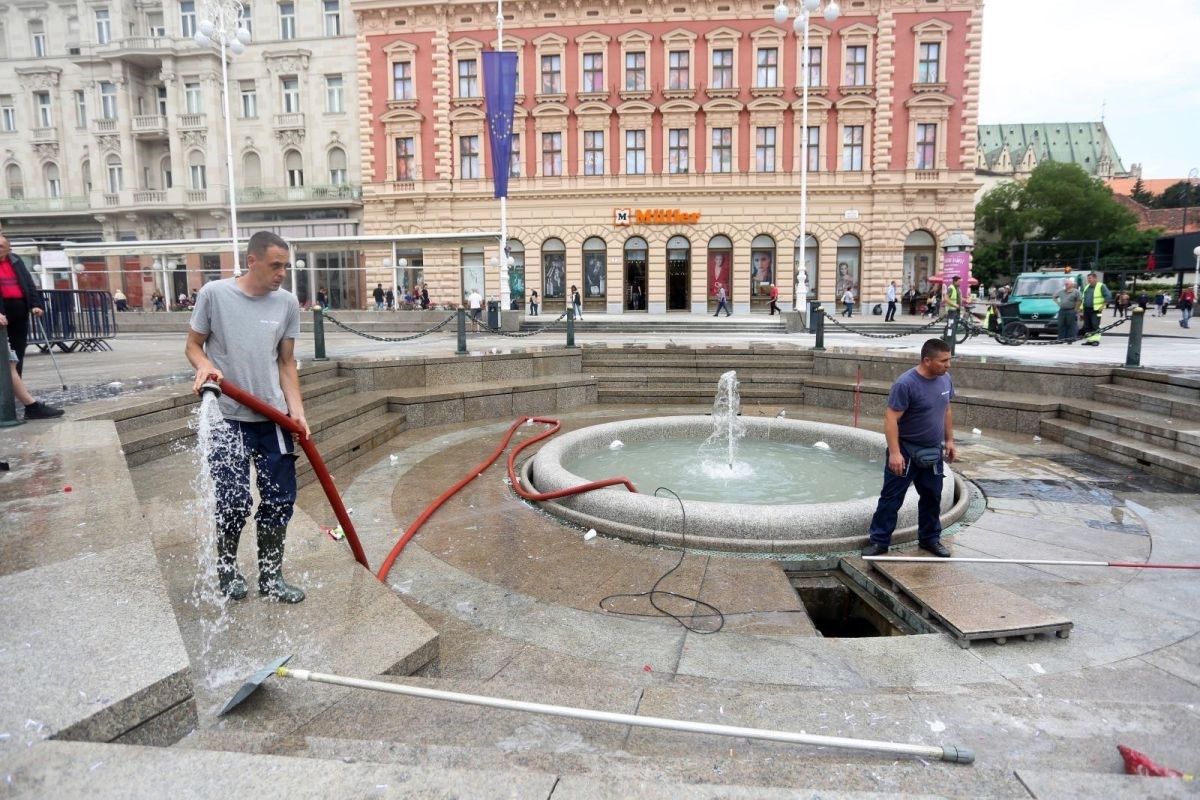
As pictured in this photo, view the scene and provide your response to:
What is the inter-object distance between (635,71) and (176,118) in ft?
84.9

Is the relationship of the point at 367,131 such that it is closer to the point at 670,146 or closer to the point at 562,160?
the point at 562,160

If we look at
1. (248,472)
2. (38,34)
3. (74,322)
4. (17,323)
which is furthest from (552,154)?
(248,472)

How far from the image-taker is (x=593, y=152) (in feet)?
119

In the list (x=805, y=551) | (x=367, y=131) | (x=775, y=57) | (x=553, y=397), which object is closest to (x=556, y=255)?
(x=367, y=131)

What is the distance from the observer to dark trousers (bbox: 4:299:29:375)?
7.42 meters

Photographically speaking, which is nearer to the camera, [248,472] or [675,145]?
[248,472]

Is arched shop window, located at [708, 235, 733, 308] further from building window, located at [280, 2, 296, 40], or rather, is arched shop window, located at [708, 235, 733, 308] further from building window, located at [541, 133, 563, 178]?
building window, located at [280, 2, 296, 40]

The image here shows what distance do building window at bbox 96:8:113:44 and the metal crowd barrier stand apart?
33.4m

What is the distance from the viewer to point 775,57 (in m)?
34.8

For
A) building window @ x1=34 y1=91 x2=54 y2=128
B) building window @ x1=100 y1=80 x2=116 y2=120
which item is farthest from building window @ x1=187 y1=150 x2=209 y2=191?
building window @ x1=34 y1=91 x2=54 y2=128

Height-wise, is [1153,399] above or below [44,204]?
below

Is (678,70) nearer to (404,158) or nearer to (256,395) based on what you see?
(404,158)

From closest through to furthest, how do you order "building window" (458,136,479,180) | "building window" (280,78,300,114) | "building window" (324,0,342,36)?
1. "building window" (458,136,479,180)
2. "building window" (324,0,342,36)
3. "building window" (280,78,300,114)

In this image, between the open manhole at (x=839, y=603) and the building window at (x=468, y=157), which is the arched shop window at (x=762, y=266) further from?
the open manhole at (x=839, y=603)
